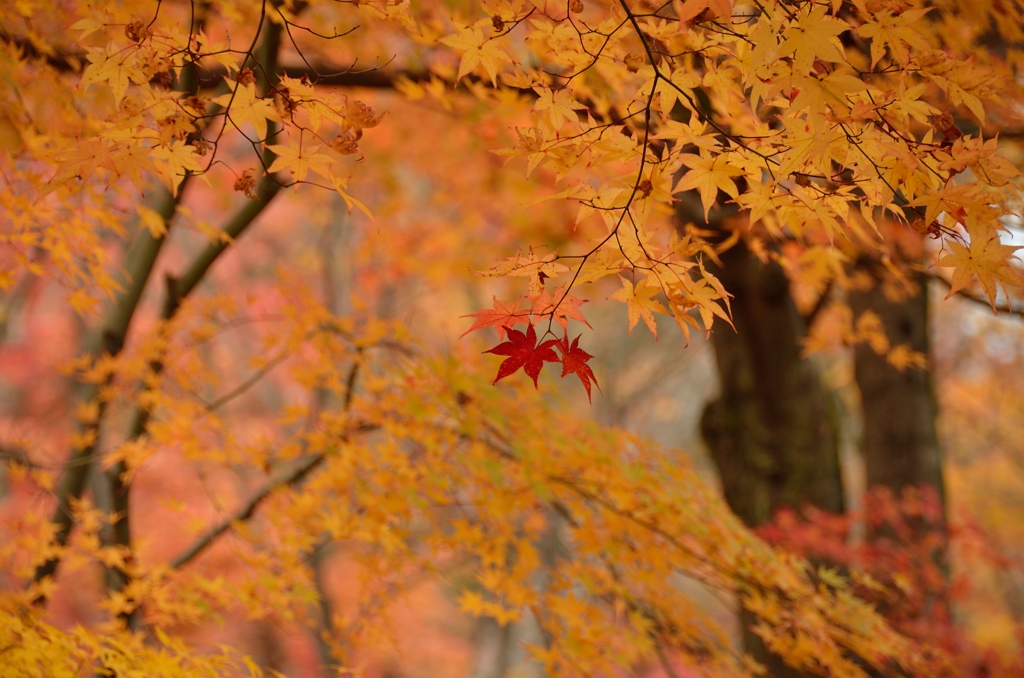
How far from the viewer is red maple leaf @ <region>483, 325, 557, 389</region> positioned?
1.14m

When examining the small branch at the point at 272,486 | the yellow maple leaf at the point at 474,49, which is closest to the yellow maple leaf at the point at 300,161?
the yellow maple leaf at the point at 474,49

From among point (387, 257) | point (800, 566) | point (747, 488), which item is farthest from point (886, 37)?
point (387, 257)

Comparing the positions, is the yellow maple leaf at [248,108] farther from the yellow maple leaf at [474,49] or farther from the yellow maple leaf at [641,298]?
the yellow maple leaf at [641,298]

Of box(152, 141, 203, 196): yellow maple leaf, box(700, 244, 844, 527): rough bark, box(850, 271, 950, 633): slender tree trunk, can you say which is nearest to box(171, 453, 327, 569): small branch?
box(152, 141, 203, 196): yellow maple leaf

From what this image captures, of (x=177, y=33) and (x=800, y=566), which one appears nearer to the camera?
(x=177, y=33)

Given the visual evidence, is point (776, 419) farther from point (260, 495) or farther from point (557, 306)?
point (557, 306)

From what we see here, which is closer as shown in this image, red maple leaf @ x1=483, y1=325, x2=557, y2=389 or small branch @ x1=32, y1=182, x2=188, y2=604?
red maple leaf @ x1=483, y1=325, x2=557, y2=389

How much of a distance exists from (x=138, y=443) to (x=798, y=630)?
7.81 feet

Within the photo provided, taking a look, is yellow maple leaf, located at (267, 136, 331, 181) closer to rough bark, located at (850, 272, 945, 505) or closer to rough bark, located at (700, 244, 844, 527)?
rough bark, located at (700, 244, 844, 527)

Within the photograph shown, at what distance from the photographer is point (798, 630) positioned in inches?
83.2

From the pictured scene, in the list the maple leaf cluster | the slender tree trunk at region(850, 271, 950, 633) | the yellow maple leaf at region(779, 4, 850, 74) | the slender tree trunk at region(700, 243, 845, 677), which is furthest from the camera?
the slender tree trunk at region(850, 271, 950, 633)

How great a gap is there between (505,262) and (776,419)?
9.73ft

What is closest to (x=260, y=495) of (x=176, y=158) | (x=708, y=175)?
(x=176, y=158)

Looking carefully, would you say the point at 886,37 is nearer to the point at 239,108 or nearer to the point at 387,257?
the point at 239,108
